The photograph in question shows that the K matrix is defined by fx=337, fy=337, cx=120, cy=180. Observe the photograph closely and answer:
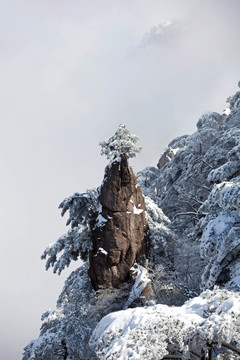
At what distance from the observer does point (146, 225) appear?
23578 millimetres

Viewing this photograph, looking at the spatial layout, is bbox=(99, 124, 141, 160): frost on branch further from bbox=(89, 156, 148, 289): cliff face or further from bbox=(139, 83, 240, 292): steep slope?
bbox=(139, 83, 240, 292): steep slope

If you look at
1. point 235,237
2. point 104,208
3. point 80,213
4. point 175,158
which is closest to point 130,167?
point 104,208

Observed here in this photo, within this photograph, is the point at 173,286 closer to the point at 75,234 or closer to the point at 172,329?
the point at 75,234

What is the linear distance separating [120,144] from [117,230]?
7710 mm

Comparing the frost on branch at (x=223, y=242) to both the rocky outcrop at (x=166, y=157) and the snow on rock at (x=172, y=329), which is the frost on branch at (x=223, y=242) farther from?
the rocky outcrop at (x=166, y=157)

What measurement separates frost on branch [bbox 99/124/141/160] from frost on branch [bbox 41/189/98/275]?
3.43 meters

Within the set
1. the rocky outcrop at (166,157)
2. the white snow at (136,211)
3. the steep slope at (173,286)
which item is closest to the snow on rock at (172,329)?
the steep slope at (173,286)

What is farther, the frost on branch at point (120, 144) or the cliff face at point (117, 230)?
the frost on branch at point (120, 144)

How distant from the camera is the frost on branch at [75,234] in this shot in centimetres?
2466

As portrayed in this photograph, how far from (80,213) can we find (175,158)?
15528 millimetres

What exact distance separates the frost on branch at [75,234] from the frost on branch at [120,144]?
343 cm

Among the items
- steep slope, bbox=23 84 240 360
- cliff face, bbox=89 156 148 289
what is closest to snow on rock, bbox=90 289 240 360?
steep slope, bbox=23 84 240 360

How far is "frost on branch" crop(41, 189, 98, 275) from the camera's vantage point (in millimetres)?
24656

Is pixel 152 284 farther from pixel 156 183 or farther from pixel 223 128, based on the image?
pixel 223 128
